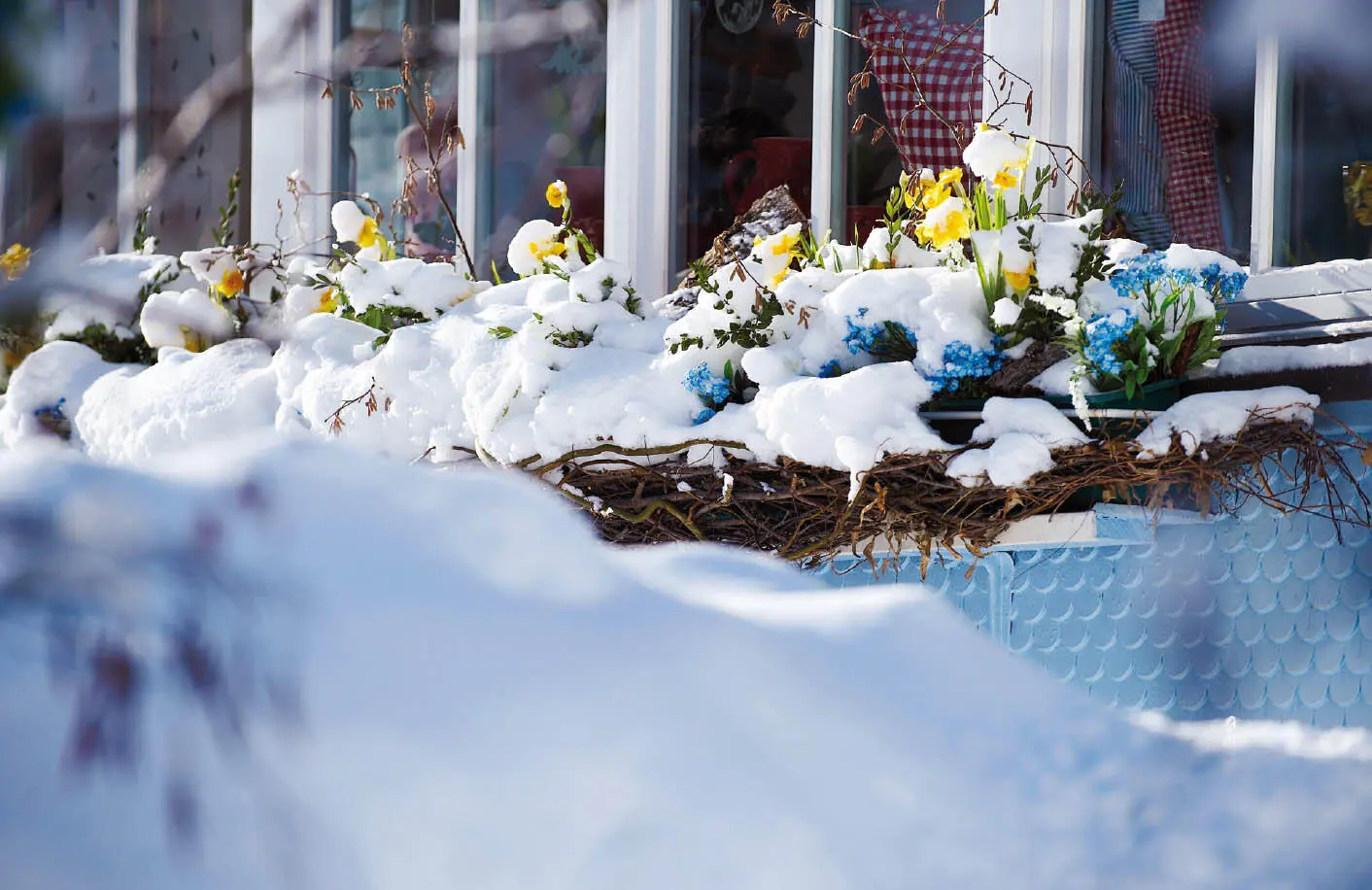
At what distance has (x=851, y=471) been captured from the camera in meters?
2.16

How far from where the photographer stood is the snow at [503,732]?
415mm

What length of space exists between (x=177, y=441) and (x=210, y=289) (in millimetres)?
731

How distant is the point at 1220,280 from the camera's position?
7.23ft

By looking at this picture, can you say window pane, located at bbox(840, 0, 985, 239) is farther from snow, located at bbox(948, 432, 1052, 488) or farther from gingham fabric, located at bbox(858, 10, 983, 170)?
snow, located at bbox(948, 432, 1052, 488)

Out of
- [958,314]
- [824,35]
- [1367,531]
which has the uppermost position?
[824,35]

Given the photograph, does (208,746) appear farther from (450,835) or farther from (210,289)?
(210,289)

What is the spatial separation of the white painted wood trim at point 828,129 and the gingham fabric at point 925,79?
0.36 ft

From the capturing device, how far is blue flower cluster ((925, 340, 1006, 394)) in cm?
220

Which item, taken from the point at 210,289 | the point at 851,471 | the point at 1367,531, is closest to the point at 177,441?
the point at 210,289

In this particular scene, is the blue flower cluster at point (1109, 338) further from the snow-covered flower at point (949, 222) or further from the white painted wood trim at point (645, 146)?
the white painted wood trim at point (645, 146)

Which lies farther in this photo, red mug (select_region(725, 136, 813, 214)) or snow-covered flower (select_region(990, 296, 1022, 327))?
red mug (select_region(725, 136, 813, 214))

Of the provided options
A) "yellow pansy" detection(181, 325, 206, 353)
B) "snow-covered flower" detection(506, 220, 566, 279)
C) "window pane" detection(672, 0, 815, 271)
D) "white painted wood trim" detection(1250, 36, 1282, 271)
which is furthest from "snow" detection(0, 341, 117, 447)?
"white painted wood trim" detection(1250, 36, 1282, 271)

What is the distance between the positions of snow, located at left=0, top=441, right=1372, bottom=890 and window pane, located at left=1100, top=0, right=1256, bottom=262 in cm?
225

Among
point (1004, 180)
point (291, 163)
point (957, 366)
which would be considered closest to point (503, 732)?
point (957, 366)
